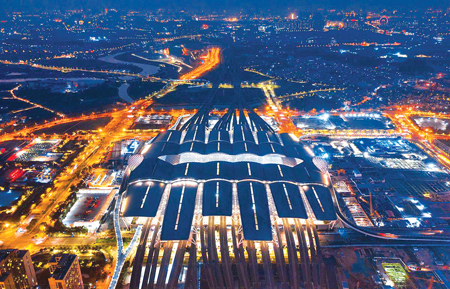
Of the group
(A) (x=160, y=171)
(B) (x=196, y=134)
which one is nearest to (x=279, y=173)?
(A) (x=160, y=171)

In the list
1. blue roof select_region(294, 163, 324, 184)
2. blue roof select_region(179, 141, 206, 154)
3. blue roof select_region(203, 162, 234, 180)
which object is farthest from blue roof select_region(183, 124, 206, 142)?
blue roof select_region(294, 163, 324, 184)

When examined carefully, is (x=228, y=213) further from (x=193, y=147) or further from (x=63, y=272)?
(x=63, y=272)

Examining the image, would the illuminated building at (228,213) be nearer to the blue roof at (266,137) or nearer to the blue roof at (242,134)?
the blue roof at (266,137)

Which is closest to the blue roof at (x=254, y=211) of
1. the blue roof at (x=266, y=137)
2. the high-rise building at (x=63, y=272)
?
the blue roof at (x=266, y=137)

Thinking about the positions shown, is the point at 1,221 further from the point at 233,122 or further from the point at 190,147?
the point at 233,122

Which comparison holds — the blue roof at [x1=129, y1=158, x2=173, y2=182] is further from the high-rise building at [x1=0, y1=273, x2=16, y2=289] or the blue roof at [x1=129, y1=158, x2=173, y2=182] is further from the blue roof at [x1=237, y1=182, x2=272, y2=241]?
the high-rise building at [x1=0, y1=273, x2=16, y2=289]
